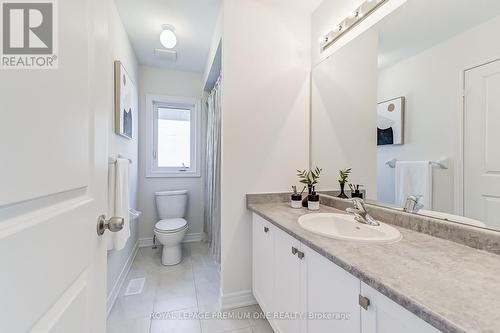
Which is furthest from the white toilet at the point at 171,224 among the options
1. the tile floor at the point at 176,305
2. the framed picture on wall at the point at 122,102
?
the framed picture on wall at the point at 122,102

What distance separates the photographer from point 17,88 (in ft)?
1.20

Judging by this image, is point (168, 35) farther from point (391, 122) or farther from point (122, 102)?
point (391, 122)

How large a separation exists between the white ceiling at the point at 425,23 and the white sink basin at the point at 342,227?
91cm

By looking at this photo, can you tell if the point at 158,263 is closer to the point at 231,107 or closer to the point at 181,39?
the point at 231,107

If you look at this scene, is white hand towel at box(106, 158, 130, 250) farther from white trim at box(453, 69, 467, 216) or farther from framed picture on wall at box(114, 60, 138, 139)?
white trim at box(453, 69, 467, 216)

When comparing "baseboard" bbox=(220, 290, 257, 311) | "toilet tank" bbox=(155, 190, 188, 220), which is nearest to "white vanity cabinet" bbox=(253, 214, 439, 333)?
"baseboard" bbox=(220, 290, 257, 311)

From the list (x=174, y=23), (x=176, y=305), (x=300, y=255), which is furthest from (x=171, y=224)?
(x=174, y=23)

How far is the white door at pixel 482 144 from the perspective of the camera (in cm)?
83

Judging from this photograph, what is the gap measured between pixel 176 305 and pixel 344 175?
1.61 m

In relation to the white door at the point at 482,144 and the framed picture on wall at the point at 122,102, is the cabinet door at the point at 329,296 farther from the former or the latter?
the framed picture on wall at the point at 122,102

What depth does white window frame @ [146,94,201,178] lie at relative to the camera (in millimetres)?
2920

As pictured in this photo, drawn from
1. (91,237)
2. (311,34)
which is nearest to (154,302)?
(91,237)

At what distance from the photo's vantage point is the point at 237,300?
1690 millimetres

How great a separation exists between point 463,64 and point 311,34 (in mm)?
1265
